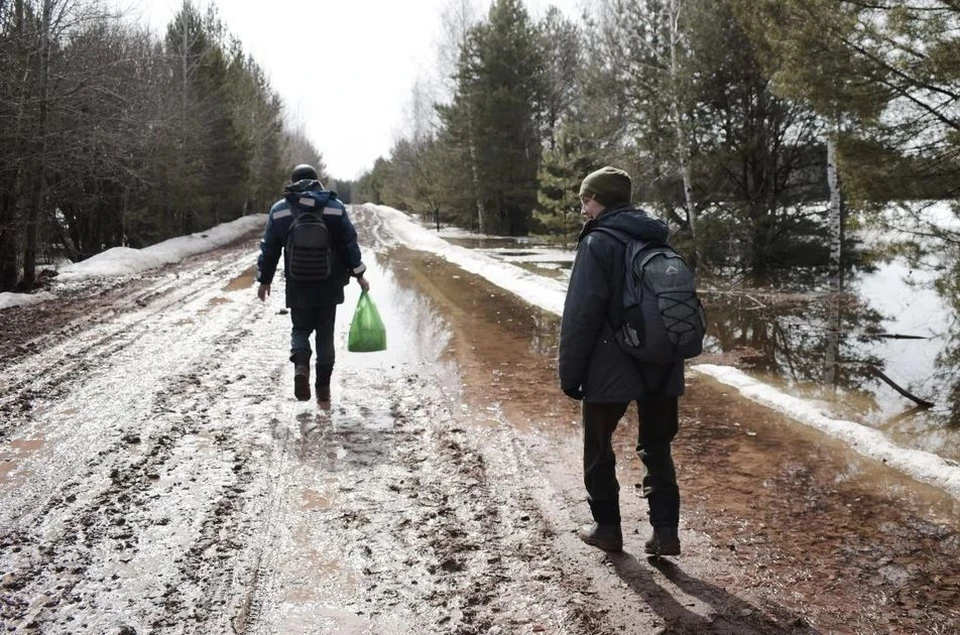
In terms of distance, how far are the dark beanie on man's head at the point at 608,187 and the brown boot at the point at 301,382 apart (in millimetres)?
3309

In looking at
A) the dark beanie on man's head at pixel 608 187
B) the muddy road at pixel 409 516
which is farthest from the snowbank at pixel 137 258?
the dark beanie on man's head at pixel 608 187

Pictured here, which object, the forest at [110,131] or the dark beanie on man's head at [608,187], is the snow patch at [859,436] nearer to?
the dark beanie on man's head at [608,187]

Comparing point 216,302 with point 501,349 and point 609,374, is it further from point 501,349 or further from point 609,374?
point 609,374

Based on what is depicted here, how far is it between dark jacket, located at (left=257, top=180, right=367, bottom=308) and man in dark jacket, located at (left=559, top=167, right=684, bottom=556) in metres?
2.77

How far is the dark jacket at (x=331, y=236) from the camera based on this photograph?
5.49 m

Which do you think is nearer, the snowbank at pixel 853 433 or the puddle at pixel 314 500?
the puddle at pixel 314 500

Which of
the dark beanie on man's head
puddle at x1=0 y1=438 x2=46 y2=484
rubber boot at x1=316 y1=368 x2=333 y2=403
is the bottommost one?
puddle at x1=0 y1=438 x2=46 y2=484

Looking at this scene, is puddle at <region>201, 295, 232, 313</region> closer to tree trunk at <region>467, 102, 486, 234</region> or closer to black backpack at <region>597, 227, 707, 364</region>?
black backpack at <region>597, 227, 707, 364</region>

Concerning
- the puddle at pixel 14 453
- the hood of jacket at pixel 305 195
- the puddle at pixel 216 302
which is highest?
the hood of jacket at pixel 305 195

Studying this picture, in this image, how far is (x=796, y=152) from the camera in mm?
15328

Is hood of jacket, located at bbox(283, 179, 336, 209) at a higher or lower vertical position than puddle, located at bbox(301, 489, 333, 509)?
higher

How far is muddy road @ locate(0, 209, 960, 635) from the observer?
9.30ft

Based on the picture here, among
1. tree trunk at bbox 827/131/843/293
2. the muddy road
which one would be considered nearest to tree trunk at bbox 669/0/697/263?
tree trunk at bbox 827/131/843/293

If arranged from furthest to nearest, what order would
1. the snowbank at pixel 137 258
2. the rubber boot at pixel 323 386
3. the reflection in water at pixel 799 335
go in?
the snowbank at pixel 137 258 < the reflection in water at pixel 799 335 < the rubber boot at pixel 323 386
